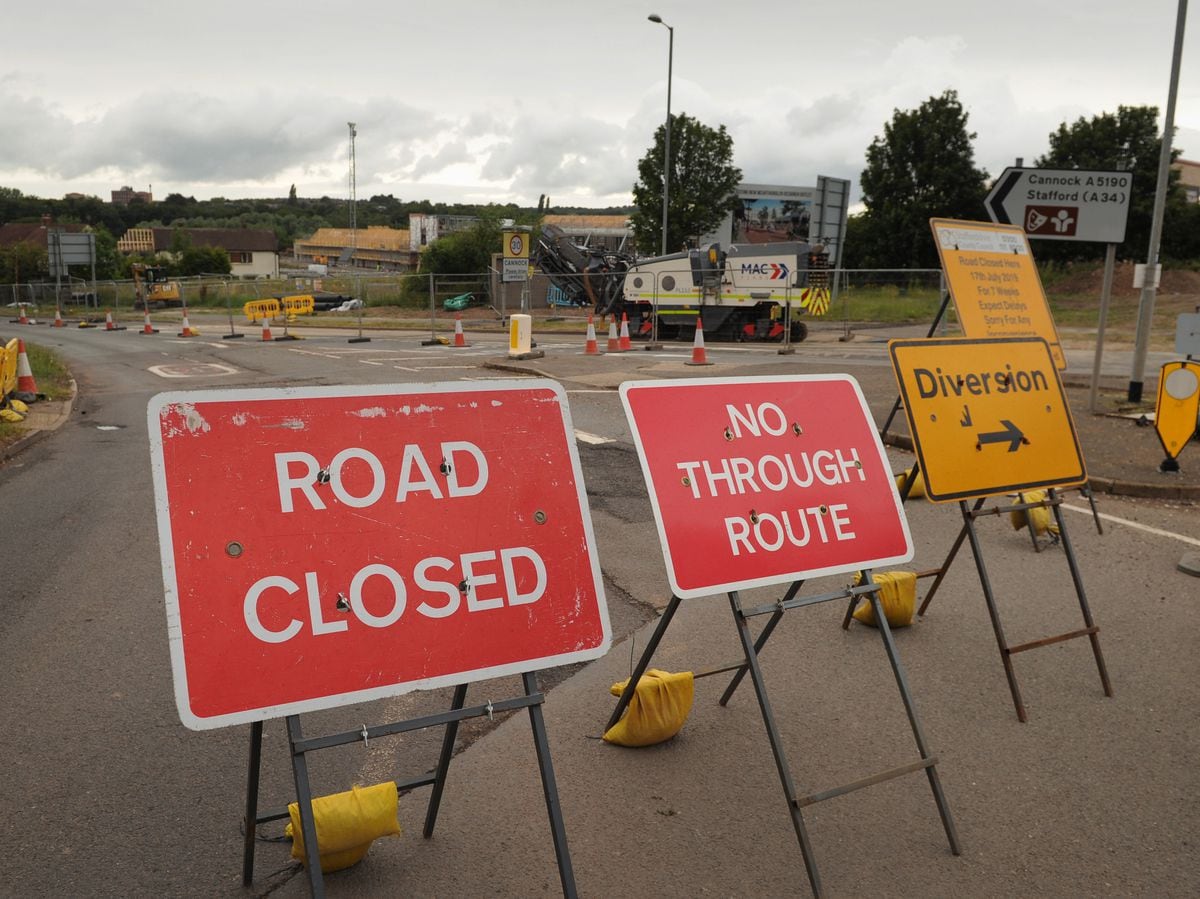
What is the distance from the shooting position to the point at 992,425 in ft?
15.6

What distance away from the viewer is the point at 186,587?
2600 mm

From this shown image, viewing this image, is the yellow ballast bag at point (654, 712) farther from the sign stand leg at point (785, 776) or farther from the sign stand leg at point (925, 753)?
the sign stand leg at point (925, 753)

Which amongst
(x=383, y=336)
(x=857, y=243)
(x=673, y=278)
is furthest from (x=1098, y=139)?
(x=383, y=336)

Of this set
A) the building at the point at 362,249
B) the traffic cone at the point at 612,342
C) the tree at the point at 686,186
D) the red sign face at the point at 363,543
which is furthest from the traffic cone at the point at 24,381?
the building at the point at 362,249

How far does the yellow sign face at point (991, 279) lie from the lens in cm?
745

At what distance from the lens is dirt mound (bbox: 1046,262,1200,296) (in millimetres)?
39316

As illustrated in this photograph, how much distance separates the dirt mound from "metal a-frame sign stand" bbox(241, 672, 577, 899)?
1630 inches

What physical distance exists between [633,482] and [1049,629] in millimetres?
4392

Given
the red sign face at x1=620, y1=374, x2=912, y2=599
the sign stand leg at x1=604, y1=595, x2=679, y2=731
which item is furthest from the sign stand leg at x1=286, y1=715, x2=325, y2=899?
the sign stand leg at x1=604, y1=595, x2=679, y2=731

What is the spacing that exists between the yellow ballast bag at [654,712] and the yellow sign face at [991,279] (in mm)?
4338

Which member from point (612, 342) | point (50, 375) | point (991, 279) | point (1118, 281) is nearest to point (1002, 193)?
point (991, 279)

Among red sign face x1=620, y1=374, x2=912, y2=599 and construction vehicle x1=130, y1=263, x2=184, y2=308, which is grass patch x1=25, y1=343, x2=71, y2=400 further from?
construction vehicle x1=130, y1=263, x2=184, y2=308

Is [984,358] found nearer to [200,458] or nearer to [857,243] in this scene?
[200,458]

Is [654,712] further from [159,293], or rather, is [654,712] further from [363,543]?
[159,293]
